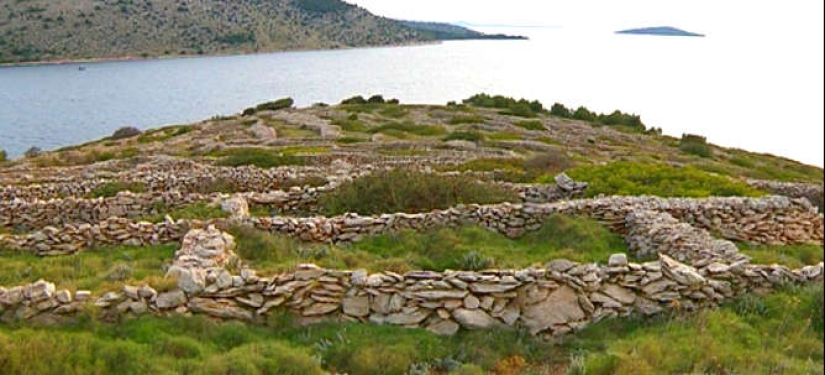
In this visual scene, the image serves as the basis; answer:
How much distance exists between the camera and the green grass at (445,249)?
1023cm

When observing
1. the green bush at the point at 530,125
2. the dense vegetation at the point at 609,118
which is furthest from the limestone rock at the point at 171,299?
the dense vegetation at the point at 609,118

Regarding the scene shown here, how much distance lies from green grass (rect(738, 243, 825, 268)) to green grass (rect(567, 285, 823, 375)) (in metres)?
2.14

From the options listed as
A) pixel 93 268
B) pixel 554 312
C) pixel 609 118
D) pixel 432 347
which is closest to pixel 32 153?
pixel 93 268

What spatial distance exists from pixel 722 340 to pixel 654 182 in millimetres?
9258

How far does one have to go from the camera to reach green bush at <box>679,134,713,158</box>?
39.7 metres

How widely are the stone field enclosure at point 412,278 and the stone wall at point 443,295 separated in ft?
0.09

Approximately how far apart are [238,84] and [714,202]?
99682 mm

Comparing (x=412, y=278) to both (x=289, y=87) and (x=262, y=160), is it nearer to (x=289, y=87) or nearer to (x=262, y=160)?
(x=262, y=160)

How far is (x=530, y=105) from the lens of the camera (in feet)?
205

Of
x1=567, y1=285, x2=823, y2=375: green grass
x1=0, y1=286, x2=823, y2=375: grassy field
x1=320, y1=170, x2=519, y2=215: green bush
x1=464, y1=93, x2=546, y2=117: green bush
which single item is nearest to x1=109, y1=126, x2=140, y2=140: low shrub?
x1=464, y1=93, x2=546, y2=117: green bush

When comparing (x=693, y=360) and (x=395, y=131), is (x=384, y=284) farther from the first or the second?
(x=395, y=131)

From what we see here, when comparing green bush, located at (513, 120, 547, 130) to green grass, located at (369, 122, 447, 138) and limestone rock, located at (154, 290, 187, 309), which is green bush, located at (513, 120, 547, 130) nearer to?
green grass, located at (369, 122, 447, 138)

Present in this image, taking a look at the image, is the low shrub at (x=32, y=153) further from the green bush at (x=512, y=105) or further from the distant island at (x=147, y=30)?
the distant island at (x=147, y=30)

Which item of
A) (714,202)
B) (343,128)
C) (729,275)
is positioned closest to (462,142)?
(343,128)
